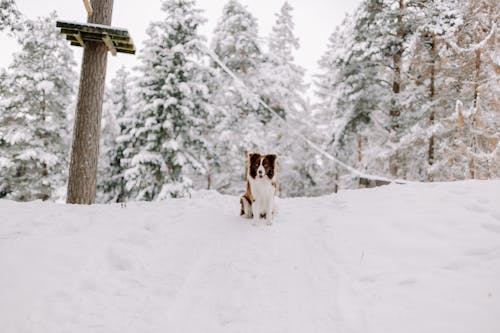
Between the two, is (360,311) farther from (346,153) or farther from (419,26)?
(346,153)

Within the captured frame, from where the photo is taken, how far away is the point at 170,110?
1472 centimetres

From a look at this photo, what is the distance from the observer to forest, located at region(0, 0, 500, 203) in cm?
1154

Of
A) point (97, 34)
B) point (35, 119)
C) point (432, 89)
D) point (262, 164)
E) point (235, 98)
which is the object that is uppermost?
point (235, 98)

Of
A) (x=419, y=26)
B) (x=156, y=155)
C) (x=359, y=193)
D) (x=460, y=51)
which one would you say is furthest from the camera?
(x=156, y=155)

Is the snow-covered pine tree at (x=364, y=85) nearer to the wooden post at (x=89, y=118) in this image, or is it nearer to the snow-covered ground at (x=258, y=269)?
the snow-covered ground at (x=258, y=269)

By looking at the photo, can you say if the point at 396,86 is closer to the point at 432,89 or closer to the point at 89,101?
the point at 432,89

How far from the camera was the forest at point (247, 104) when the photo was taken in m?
11.5

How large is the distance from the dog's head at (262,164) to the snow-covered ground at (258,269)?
84 cm

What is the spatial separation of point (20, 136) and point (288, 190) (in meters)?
14.0

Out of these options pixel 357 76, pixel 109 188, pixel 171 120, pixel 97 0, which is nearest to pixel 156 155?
pixel 171 120

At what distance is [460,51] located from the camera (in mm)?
11430

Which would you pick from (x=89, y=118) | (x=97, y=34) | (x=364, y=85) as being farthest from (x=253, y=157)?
(x=364, y=85)

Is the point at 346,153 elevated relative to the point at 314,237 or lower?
elevated

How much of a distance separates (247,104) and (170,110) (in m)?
4.43
